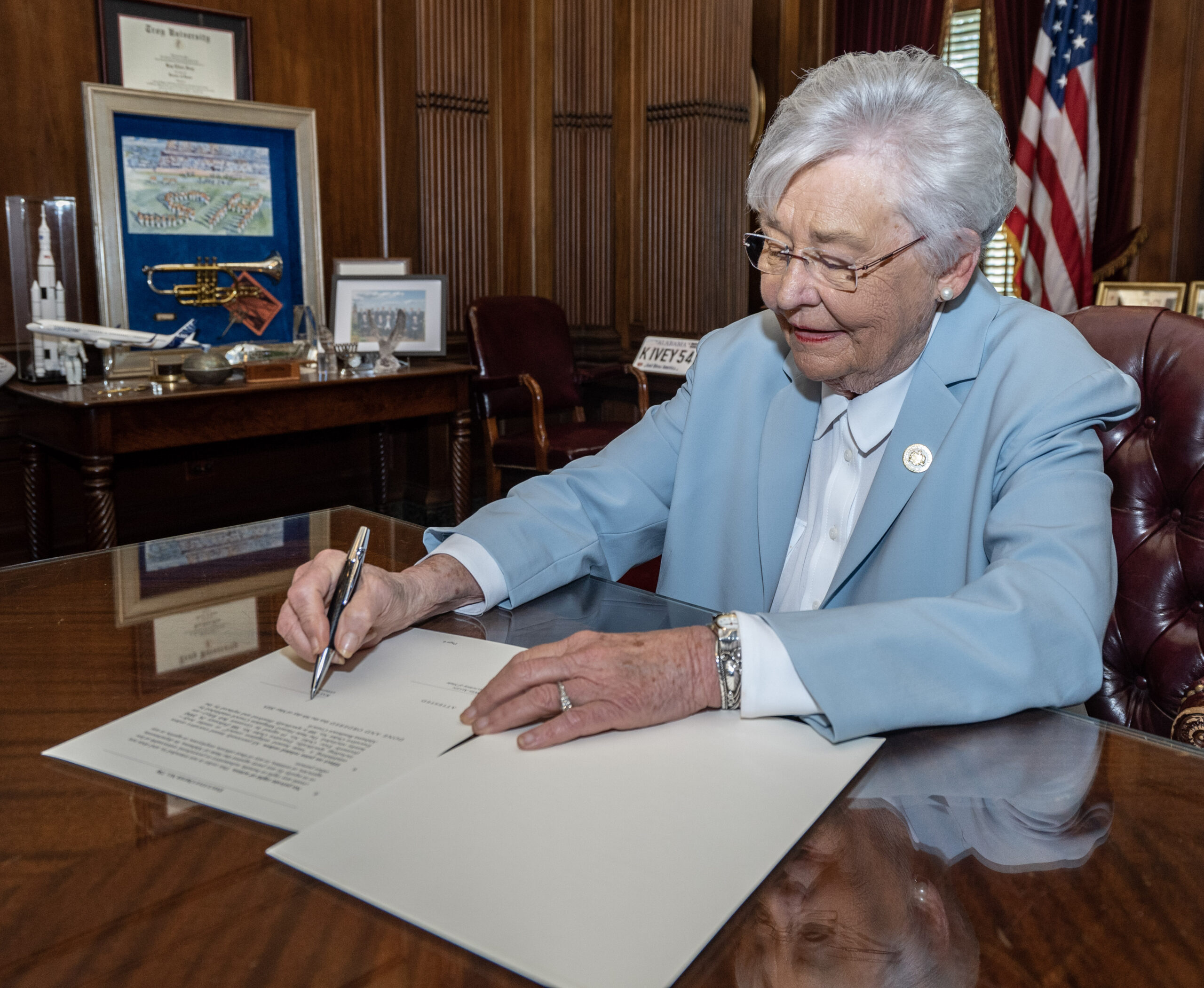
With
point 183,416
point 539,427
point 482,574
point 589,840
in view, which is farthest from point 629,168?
point 589,840

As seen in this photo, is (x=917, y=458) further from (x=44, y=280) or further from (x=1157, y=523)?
(x=44, y=280)

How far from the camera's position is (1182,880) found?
2.57ft

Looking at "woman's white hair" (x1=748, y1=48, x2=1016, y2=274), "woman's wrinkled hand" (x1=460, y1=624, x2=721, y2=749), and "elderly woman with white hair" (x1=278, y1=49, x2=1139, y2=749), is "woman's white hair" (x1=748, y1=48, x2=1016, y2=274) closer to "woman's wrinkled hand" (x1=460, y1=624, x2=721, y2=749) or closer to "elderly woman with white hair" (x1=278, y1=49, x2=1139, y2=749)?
"elderly woman with white hair" (x1=278, y1=49, x2=1139, y2=749)

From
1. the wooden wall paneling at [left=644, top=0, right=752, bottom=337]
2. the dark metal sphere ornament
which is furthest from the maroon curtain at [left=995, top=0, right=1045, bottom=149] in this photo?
the dark metal sphere ornament

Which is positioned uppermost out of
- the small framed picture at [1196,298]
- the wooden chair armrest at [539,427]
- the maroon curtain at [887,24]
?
the maroon curtain at [887,24]

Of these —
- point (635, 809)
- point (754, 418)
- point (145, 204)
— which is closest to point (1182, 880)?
point (635, 809)

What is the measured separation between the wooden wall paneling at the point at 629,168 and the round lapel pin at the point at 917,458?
4.66 meters

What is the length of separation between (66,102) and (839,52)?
4040 millimetres

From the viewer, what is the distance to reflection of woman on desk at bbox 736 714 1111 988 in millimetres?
680

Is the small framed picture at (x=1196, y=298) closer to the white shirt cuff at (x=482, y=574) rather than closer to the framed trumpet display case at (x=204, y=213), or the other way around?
the framed trumpet display case at (x=204, y=213)

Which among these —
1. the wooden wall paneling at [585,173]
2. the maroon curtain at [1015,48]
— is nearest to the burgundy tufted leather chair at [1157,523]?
the maroon curtain at [1015,48]

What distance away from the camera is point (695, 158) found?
568 cm

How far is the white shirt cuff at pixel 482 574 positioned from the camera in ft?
4.62

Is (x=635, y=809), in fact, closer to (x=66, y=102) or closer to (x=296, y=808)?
(x=296, y=808)
